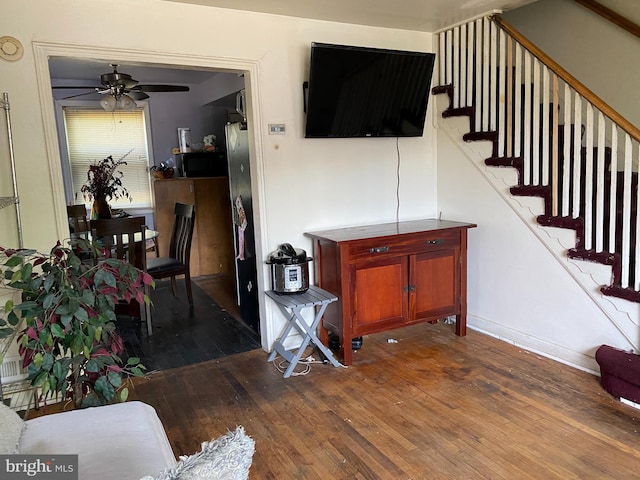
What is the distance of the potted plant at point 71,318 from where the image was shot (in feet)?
6.29

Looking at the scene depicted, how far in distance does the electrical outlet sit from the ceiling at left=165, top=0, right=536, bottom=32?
73 cm

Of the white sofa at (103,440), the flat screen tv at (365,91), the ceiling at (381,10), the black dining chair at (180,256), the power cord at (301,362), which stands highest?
the ceiling at (381,10)

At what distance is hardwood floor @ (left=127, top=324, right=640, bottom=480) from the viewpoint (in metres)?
2.21

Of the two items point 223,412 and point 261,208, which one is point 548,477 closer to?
point 223,412

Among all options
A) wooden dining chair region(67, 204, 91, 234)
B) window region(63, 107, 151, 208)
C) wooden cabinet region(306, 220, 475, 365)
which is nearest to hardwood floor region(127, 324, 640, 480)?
wooden cabinet region(306, 220, 475, 365)

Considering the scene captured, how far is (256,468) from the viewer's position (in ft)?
7.31

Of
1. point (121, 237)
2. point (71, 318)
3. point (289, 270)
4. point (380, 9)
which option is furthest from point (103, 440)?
point (380, 9)

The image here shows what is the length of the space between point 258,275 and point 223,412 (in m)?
1.12

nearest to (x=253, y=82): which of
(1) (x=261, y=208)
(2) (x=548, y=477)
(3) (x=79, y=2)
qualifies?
(1) (x=261, y=208)

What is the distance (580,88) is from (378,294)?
1786 millimetres

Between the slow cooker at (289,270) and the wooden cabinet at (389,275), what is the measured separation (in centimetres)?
19

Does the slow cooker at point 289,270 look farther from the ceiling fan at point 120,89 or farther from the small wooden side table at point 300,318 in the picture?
the ceiling fan at point 120,89

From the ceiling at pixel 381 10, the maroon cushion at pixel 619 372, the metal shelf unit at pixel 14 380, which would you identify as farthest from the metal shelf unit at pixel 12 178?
the maroon cushion at pixel 619 372

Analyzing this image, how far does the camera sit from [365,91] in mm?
3463
